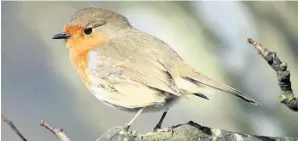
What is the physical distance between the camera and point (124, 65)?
323 centimetres

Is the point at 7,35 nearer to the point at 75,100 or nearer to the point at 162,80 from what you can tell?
the point at 75,100

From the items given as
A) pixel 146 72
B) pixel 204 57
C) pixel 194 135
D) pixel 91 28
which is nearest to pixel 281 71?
pixel 194 135

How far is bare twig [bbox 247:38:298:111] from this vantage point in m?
1.61

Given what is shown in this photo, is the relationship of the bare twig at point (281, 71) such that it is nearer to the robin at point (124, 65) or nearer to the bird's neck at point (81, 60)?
the robin at point (124, 65)

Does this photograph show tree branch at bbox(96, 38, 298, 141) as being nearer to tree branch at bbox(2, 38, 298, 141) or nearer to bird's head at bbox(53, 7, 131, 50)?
tree branch at bbox(2, 38, 298, 141)

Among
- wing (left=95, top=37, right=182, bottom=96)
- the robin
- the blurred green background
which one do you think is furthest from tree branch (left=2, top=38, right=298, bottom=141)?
the blurred green background

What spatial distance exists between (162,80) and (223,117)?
1.61 meters

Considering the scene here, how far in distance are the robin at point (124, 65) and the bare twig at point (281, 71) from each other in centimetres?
126

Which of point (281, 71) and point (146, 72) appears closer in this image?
point (281, 71)

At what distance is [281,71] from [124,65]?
1633 mm

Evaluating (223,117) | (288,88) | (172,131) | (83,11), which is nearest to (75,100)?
(223,117)

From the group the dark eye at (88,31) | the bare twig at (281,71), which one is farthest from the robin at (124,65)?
the bare twig at (281,71)

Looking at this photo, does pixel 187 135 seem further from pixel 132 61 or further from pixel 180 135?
pixel 132 61

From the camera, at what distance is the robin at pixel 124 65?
9.99 ft
